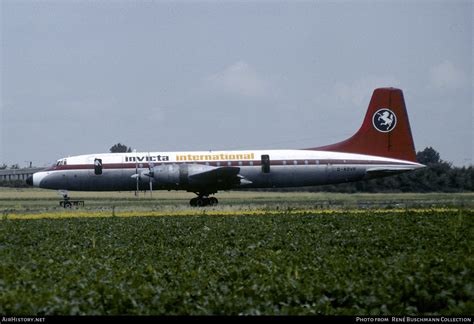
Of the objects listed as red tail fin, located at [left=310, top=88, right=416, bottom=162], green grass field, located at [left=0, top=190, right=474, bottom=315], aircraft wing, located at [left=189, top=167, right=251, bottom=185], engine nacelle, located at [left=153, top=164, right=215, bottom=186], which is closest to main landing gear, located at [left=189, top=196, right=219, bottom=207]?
aircraft wing, located at [left=189, top=167, right=251, bottom=185]

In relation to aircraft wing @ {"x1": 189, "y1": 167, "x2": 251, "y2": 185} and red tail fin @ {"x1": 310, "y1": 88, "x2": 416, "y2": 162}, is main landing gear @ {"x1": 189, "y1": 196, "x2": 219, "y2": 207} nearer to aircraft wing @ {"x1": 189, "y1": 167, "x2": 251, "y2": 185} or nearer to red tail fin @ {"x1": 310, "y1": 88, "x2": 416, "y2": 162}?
aircraft wing @ {"x1": 189, "y1": 167, "x2": 251, "y2": 185}

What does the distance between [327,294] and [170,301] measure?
3032 mm

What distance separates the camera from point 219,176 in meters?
42.2

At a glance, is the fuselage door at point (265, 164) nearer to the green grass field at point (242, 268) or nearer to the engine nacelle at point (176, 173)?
the engine nacelle at point (176, 173)

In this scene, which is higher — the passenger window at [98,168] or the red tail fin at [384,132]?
the red tail fin at [384,132]

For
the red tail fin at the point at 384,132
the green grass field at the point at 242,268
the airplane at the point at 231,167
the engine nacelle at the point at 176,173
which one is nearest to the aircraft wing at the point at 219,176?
the airplane at the point at 231,167

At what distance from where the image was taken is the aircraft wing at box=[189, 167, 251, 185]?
4181cm

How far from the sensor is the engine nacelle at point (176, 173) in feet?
139

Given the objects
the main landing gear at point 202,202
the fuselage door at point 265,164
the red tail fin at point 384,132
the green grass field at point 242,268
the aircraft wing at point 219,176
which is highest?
the red tail fin at point 384,132

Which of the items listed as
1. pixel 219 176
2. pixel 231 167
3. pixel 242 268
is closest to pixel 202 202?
pixel 219 176

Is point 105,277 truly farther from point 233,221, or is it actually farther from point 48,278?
point 233,221

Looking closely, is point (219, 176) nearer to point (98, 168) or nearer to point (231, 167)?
point (231, 167)

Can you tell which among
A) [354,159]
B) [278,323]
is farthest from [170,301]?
[354,159]

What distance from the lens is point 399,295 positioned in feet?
38.8
